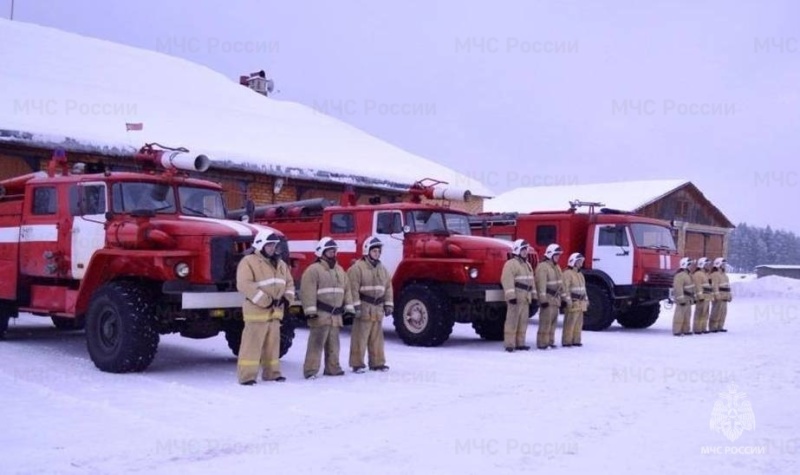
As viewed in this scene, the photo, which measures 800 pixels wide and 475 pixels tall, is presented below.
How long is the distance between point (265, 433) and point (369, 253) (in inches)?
159

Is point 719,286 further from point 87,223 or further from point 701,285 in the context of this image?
point 87,223

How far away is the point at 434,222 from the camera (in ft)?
44.9

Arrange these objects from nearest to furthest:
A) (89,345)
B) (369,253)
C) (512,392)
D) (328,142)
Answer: (512,392)
(89,345)
(369,253)
(328,142)

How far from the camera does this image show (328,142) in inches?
946

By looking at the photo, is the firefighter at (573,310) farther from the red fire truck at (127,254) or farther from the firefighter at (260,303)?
the firefighter at (260,303)

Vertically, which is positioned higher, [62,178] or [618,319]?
[62,178]

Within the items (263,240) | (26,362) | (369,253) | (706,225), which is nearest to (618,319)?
(369,253)

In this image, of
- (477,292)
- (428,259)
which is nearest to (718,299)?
(477,292)

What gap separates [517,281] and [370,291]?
9.51ft

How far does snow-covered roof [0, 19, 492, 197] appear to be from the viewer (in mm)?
16656

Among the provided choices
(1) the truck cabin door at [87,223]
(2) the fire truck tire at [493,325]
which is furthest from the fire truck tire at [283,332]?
(2) the fire truck tire at [493,325]

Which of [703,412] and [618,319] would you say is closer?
[703,412]

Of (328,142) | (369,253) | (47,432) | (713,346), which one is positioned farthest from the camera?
(328,142)

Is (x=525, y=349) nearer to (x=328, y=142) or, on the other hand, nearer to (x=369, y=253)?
(x=369, y=253)
